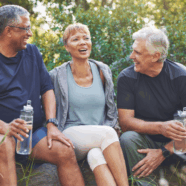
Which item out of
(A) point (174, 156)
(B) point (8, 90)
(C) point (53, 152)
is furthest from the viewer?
(A) point (174, 156)

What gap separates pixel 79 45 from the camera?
3232mm

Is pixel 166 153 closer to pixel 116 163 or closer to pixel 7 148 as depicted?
pixel 116 163

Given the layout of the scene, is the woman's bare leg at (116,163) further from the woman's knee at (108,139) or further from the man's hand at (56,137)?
the man's hand at (56,137)

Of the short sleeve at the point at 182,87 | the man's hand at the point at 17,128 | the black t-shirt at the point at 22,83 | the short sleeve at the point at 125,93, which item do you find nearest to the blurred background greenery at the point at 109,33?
the short sleeve at the point at 125,93

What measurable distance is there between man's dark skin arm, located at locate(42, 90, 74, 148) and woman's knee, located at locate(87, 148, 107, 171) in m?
0.21

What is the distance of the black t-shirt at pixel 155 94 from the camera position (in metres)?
3.12

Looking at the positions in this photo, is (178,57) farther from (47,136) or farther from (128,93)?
(47,136)

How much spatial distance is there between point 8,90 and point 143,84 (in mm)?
1521

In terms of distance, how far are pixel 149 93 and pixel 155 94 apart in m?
0.07

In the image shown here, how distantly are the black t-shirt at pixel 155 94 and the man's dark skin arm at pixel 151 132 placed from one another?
0.14 meters

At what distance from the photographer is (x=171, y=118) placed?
3.17 metres

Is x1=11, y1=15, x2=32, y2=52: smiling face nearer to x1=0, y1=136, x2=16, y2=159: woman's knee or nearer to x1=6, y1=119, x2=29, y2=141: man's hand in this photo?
x1=6, y1=119, x2=29, y2=141: man's hand

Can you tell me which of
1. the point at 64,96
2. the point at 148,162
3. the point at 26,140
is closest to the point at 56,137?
the point at 26,140

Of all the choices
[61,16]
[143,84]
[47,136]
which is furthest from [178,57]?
[47,136]
